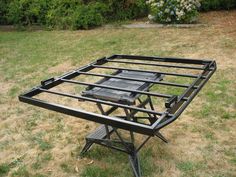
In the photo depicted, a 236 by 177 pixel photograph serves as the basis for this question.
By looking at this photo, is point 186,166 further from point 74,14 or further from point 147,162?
point 74,14

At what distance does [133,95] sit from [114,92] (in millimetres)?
175

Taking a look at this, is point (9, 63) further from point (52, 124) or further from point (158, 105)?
point (158, 105)

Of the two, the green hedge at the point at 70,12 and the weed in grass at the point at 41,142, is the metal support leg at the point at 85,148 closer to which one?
the weed in grass at the point at 41,142

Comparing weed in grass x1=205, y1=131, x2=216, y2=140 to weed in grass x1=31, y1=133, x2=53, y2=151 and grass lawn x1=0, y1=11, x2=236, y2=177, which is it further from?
weed in grass x1=31, y1=133, x2=53, y2=151

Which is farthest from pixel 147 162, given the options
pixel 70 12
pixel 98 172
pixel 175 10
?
pixel 70 12

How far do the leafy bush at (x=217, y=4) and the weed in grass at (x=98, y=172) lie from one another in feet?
26.9

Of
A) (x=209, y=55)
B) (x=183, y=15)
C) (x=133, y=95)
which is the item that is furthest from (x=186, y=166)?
(x=183, y=15)

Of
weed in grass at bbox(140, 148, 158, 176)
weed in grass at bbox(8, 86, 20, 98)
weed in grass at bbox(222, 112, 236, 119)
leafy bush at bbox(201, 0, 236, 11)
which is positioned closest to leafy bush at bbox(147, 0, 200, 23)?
leafy bush at bbox(201, 0, 236, 11)

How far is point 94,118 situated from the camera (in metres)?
2.03

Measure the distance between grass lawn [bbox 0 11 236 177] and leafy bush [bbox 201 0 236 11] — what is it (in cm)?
332

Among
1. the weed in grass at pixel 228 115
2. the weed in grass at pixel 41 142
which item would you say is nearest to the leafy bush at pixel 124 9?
the weed in grass at pixel 228 115

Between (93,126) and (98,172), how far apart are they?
0.95 m

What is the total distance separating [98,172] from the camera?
2.97 metres

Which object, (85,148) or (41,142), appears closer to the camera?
(85,148)
